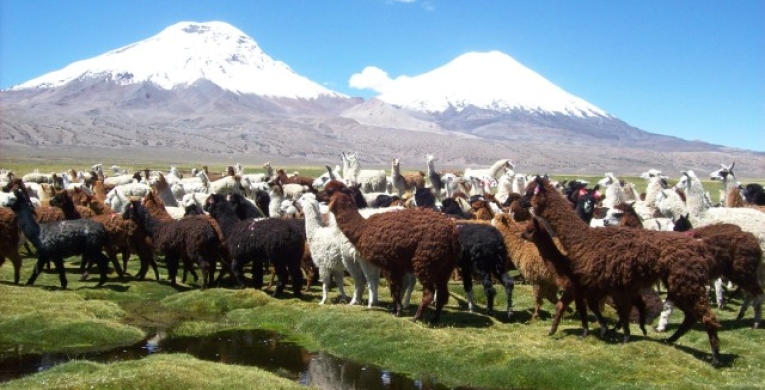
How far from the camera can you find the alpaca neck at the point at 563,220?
1254cm

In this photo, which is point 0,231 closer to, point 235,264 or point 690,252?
point 235,264

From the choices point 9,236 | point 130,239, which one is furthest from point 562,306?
point 9,236

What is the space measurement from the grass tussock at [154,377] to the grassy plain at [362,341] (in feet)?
0.06

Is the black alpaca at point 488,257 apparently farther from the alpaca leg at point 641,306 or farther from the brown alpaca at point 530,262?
the alpaca leg at point 641,306

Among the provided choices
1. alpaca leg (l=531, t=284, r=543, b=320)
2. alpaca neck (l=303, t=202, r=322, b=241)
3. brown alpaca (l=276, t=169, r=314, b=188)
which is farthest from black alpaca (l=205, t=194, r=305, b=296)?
brown alpaca (l=276, t=169, r=314, b=188)

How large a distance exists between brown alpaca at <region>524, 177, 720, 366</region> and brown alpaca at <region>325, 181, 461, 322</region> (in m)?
1.86

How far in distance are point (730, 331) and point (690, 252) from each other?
334 centimetres

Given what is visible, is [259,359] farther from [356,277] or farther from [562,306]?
[562,306]

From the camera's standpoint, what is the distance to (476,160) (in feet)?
592

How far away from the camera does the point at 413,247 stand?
1386cm

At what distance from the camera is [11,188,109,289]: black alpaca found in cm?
1742

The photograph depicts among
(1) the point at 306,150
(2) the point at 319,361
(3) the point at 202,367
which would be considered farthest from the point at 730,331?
(1) the point at 306,150

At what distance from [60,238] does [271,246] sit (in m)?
5.11

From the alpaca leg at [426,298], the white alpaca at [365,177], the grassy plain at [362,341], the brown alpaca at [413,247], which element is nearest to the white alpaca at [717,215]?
Result: the grassy plain at [362,341]
